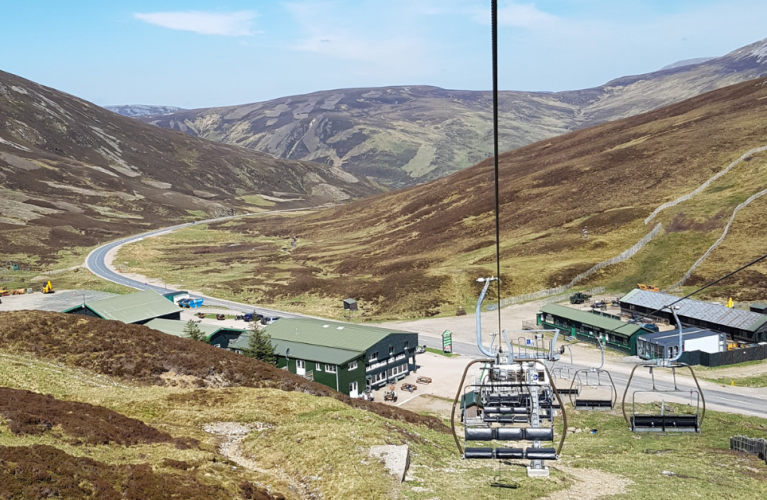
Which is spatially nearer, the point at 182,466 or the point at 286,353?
the point at 182,466

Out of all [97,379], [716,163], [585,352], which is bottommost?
[585,352]

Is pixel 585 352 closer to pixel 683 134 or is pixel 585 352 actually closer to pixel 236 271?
pixel 236 271

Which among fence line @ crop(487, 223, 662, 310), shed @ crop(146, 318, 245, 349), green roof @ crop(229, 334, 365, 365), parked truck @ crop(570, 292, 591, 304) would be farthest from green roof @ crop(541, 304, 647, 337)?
shed @ crop(146, 318, 245, 349)

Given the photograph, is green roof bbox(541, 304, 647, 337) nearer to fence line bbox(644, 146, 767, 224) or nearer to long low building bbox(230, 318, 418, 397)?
long low building bbox(230, 318, 418, 397)

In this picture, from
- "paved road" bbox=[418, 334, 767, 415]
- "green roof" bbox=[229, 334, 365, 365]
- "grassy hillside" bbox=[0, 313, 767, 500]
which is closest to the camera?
"grassy hillside" bbox=[0, 313, 767, 500]

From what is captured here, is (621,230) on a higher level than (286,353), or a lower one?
higher

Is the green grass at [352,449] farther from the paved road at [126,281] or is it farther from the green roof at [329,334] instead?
the paved road at [126,281]

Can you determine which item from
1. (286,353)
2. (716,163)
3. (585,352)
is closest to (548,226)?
(716,163)

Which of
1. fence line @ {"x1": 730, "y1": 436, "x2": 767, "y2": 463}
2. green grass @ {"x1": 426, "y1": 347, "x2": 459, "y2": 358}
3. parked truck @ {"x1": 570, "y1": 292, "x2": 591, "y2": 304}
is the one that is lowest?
green grass @ {"x1": 426, "y1": 347, "x2": 459, "y2": 358}
